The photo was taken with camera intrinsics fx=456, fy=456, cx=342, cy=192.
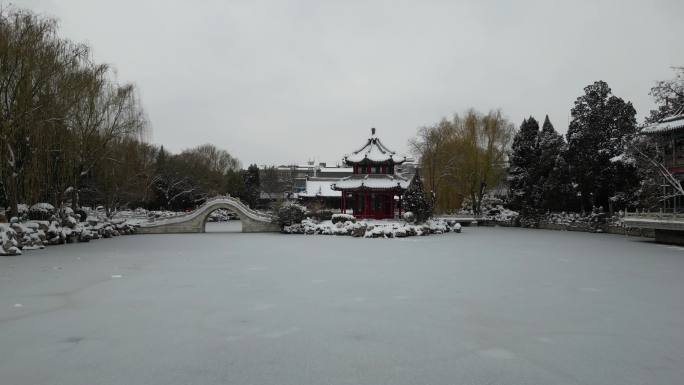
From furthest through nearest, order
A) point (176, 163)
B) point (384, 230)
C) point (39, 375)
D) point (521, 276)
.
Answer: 1. point (176, 163)
2. point (384, 230)
3. point (521, 276)
4. point (39, 375)

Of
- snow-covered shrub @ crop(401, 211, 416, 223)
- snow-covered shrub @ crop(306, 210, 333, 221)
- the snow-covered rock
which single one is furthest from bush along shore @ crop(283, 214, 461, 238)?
snow-covered shrub @ crop(306, 210, 333, 221)

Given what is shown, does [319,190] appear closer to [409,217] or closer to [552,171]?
[409,217]

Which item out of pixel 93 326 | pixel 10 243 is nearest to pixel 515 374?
pixel 93 326

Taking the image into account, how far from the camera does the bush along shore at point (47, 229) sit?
55.1ft

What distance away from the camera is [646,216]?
22.0m

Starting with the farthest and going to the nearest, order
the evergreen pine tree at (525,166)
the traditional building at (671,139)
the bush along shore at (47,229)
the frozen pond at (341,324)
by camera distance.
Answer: the evergreen pine tree at (525,166) → the traditional building at (671,139) → the bush along shore at (47,229) → the frozen pond at (341,324)

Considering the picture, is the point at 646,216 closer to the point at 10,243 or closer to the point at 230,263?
the point at 230,263

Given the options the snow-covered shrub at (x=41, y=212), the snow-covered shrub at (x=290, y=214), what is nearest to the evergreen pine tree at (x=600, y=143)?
the snow-covered shrub at (x=290, y=214)

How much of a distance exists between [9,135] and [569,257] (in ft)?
70.1

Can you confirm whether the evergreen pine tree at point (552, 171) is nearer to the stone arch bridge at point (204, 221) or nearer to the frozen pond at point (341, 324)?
the frozen pond at point (341, 324)

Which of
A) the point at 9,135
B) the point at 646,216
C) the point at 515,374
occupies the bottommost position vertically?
the point at 515,374

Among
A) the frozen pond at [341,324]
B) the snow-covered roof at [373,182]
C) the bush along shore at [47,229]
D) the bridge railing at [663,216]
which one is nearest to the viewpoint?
the frozen pond at [341,324]

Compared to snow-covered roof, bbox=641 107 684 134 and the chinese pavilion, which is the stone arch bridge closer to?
the chinese pavilion

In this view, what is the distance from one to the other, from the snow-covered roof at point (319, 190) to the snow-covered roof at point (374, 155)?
9325 mm
